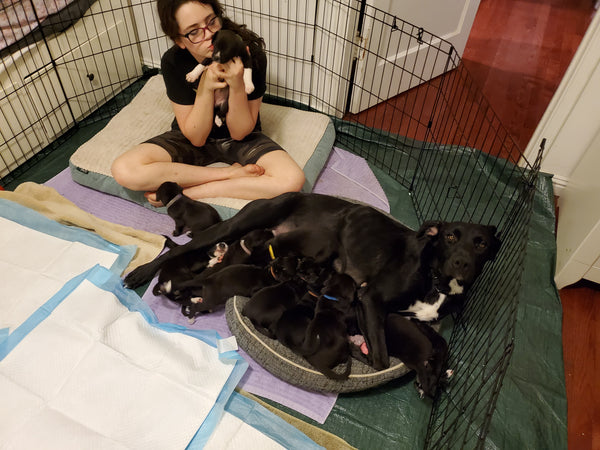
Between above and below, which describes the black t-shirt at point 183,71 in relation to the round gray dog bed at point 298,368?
above

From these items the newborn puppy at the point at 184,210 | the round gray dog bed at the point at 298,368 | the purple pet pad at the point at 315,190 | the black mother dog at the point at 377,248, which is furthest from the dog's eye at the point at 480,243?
the newborn puppy at the point at 184,210

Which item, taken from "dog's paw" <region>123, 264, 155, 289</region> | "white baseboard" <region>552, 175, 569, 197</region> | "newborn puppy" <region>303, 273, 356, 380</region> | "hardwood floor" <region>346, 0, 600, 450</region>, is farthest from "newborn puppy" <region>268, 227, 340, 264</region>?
"white baseboard" <region>552, 175, 569, 197</region>

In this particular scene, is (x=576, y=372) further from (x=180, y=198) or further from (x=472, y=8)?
(x=472, y=8)

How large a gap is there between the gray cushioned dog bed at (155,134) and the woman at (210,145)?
0.13 meters

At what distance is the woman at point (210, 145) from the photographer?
6.68 feet

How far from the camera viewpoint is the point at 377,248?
1859 millimetres

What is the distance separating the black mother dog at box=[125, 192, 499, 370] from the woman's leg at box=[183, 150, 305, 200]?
0.21 m

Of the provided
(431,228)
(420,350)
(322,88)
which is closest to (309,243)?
(431,228)

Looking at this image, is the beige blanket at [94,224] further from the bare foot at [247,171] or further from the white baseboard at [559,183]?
the white baseboard at [559,183]

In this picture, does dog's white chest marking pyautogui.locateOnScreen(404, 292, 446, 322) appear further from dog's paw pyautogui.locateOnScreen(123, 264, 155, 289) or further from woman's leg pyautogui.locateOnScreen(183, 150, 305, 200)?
dog's paw pyautogui.locateOnScreen(123, 264, 155, 289)

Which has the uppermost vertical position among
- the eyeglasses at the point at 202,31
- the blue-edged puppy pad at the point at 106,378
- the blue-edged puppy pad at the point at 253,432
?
the eyeglasses at the point at 202,31

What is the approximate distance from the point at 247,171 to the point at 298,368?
3.36 ft

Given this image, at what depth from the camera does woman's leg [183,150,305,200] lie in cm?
221

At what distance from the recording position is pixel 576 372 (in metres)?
1.96
